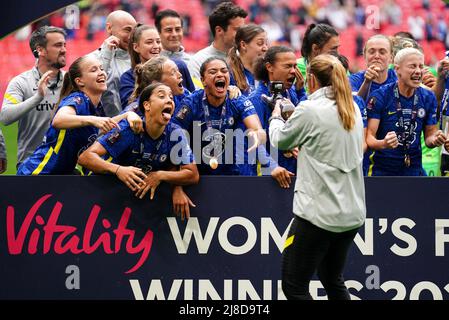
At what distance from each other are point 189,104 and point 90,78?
76 centimetres

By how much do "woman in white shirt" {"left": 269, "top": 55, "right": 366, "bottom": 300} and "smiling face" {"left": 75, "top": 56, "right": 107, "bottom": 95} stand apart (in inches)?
76.2

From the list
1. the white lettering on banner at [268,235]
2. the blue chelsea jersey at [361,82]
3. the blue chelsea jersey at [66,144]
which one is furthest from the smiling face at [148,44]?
the white lettering on banner at [268,235]

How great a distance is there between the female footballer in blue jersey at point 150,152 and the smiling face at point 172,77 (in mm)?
575

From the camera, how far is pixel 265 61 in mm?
8195

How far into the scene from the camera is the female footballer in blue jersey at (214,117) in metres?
7.71

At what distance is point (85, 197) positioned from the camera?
7.44m

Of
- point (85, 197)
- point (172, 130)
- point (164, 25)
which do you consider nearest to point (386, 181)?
point (172, 130)

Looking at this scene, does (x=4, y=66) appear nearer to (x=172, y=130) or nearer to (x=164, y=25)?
(x=164, y=25)

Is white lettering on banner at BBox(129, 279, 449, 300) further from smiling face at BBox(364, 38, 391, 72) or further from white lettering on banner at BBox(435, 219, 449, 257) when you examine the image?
smiling face at BBox(364, 38, 391, 72)

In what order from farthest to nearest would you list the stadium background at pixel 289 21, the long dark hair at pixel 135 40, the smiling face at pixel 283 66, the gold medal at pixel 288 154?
the stadium background at pixel 289 21 < the long dark hair at pixel 135 40 < the smiling face at pixel 283 66 < the gold medal at pixel 288 154

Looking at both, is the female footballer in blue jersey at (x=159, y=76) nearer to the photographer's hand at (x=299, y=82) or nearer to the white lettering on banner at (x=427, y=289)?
the photographer's hand at (x=299, y=82)

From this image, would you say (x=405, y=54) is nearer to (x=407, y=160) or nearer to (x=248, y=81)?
(x=407, y=160)

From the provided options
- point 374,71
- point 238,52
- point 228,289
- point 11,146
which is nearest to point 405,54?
point 374,71

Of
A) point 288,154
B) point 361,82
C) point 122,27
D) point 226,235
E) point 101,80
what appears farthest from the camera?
point 122,27
